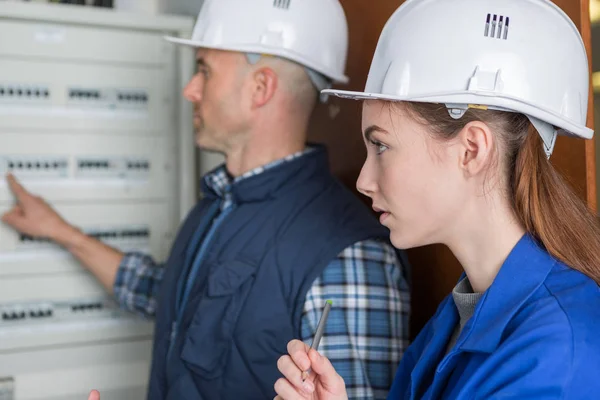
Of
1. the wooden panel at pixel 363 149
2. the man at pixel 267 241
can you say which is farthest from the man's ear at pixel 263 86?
the wooden panel at pixel 363 149

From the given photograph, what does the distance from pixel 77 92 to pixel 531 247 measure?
4.66ft

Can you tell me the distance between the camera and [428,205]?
39.9 inches

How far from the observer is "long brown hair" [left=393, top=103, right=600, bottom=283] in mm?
969

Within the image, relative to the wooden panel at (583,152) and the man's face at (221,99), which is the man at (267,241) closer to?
the man's face at (221,99)

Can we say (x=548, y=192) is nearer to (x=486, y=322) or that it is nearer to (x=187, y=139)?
(x=486, y=322)

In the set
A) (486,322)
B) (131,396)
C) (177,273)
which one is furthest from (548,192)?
(131,396)

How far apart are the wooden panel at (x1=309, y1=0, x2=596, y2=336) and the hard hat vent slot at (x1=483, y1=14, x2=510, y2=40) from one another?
21 cm

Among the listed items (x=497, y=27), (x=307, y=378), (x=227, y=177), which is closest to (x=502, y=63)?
(x=497, y=27)

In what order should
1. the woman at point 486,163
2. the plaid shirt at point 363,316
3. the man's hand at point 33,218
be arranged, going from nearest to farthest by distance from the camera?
1. the woman at point 486,163
2. the plaid shirt at point 363,316
3. the man's hand at point 33,218

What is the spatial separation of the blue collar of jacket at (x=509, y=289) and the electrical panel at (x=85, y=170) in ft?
4.31

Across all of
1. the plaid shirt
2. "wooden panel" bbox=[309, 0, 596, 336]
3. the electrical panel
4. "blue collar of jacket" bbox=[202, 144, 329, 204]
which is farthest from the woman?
the electrical panel

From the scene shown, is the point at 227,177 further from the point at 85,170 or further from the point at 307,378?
the point at 307,378

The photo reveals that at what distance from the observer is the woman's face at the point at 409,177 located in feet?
3.29

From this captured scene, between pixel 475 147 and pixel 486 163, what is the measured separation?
26 millimetres
